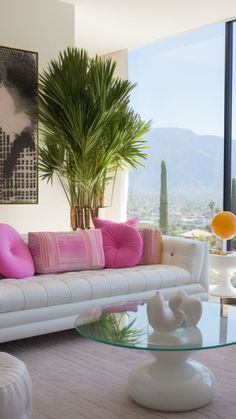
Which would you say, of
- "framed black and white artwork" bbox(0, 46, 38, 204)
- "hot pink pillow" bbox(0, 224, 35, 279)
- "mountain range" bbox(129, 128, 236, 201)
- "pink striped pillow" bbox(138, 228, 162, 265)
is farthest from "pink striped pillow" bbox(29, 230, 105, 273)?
"mountain range" bbox(129, 128, 236, 201)

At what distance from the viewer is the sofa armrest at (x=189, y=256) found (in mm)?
4488

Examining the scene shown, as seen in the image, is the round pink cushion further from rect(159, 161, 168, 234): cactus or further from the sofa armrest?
rect(159, 161, 168, 234): cactus

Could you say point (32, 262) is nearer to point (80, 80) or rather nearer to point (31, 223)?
point (31, 223)

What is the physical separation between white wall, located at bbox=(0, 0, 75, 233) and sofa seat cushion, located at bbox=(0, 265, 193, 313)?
160cm

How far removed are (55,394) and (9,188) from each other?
116 inches

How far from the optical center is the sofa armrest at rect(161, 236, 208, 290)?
4488 millimetres

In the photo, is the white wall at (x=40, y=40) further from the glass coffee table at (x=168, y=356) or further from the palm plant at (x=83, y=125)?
the glass coffee table at (x=168, y=356)

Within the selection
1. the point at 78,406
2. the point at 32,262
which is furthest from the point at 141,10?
the point at 78,406

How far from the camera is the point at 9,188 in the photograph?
5.39 m

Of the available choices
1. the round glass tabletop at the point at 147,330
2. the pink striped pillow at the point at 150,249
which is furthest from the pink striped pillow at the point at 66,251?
the round glass tabletop at the point at 147,330

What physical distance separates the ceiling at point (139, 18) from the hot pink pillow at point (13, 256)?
2.83 metres

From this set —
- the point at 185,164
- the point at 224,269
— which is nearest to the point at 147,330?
the point at 224,269

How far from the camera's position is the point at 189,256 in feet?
14.7

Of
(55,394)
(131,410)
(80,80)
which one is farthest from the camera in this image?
(80,80)
